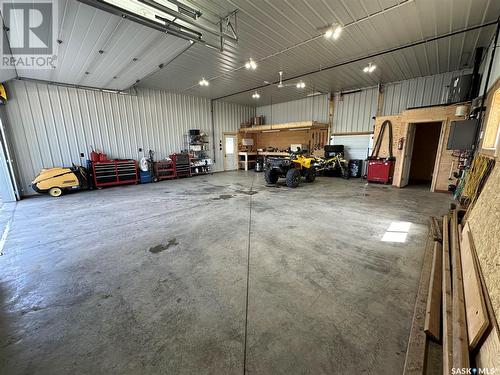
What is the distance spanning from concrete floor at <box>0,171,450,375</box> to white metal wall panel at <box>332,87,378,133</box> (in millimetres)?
5492

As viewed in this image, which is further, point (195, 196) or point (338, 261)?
point (195, 196)

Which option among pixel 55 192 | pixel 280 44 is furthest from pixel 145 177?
pixel 280 44

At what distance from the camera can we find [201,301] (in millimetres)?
1897

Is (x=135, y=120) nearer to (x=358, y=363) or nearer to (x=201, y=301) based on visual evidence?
(x=201, y=301)

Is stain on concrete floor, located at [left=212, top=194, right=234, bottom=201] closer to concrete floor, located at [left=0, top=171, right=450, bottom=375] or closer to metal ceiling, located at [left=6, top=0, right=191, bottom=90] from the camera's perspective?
concrete floor, located at [left=0, top=171, right=450, bottom=375]

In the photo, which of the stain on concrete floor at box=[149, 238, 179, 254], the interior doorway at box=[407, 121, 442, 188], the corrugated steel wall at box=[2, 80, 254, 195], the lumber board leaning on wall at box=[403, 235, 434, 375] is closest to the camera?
the lumber board leaning on wall at box=[403, 235, 434, 375]

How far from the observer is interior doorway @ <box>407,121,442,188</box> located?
24.9 feet

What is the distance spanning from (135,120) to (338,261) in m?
8.57

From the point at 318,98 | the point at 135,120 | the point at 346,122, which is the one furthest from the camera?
the point at 318,98

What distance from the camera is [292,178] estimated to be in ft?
21.7

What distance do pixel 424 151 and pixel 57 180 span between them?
1255 centimetres

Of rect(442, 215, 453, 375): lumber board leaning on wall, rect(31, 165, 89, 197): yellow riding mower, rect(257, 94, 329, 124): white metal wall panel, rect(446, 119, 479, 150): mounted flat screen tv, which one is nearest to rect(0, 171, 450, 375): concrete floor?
rect(442, 215, 453, 375): lumber board leaning on wall

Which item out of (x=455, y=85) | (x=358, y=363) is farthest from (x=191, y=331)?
(x=455, y=85)

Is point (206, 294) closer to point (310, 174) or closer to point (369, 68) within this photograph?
point (310, 174)
